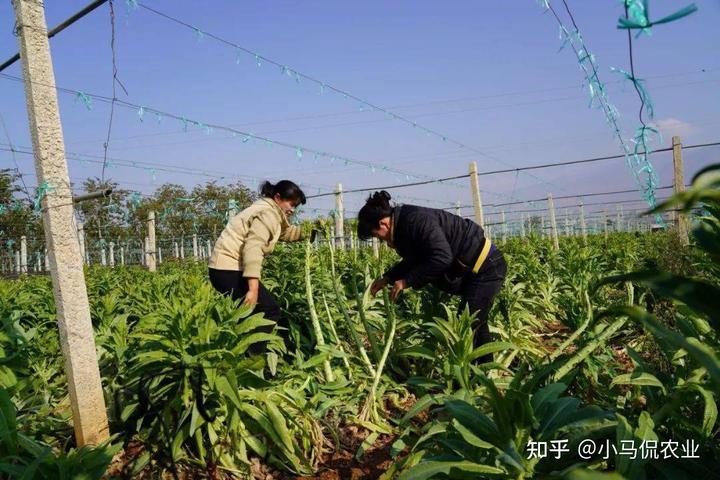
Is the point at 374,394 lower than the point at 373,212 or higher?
lower

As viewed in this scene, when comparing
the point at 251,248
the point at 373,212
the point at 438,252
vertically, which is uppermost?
the point at 373,212

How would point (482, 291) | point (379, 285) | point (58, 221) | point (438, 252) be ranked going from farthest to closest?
1. point (379, 285)
2. point (482, 291)
3. point (438, 252)
4. point (58, 221)

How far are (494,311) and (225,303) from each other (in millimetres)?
2573

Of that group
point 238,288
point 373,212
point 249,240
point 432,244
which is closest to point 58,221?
point 249,240

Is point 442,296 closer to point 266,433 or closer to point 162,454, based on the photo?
point 266,433

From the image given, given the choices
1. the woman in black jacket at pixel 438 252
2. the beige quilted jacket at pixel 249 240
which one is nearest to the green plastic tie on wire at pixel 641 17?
the woman in black jacket at pixel 438 252

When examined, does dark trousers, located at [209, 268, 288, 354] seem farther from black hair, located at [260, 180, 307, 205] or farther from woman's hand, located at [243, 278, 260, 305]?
black hair, located at [260, 180, 307, 205]

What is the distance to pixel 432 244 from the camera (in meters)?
3.67

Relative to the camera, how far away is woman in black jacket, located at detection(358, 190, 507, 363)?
3.69 m

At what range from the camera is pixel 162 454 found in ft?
9.02

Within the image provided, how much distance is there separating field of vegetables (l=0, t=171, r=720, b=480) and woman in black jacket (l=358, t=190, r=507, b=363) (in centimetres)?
39

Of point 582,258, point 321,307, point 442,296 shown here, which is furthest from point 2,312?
point 582,258

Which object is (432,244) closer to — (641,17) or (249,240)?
(249,240)

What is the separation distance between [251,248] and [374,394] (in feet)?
4.87
